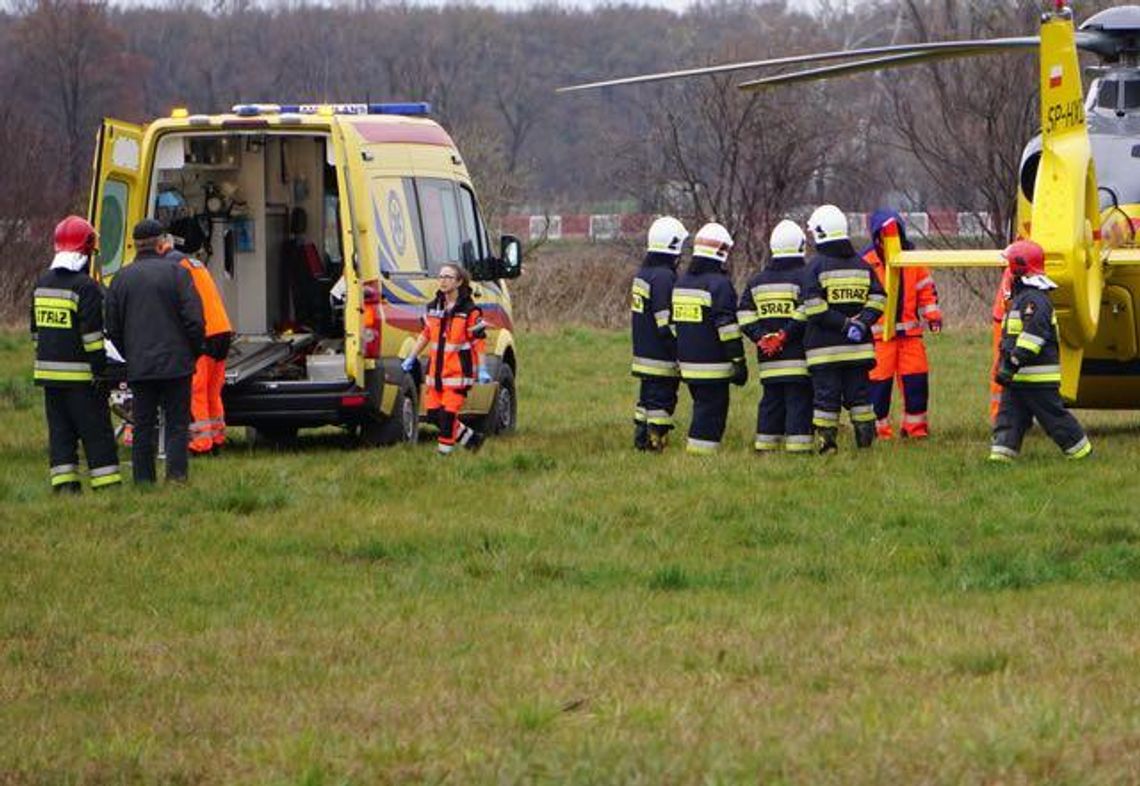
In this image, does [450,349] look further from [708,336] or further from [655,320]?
[708,336]

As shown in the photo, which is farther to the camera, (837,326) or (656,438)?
(656,438)

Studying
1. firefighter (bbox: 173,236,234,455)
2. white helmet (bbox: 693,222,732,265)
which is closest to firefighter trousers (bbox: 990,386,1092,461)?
white helmet (bbox: 693,222,732,265)

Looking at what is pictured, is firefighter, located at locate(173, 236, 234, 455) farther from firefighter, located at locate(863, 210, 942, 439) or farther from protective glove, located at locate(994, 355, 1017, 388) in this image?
protective glove, located at locate(994, 355, 1017, 388)

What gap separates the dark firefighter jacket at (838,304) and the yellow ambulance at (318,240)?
316cm

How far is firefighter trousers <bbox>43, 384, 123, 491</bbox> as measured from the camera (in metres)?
14.2

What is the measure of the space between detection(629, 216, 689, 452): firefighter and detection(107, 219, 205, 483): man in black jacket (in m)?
3.44

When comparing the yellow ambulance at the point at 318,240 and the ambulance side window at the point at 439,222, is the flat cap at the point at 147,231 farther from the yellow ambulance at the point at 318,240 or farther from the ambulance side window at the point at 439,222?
the ambulance side window at the point at 439,222

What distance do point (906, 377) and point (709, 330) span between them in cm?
200

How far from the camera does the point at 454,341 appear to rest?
639 inches

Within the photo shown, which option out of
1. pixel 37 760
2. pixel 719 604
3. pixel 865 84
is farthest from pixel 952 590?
pixel 865 84

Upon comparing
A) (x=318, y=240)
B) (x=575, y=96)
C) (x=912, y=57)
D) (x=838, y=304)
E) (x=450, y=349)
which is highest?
(x=575, y=96)

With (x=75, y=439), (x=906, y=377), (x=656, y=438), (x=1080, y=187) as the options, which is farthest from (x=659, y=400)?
(x=75, y=439)

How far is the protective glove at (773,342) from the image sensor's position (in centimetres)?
1563

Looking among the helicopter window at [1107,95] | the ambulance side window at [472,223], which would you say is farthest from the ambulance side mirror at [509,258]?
the helicopter window at [1107,95]
